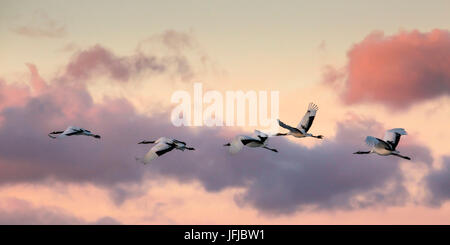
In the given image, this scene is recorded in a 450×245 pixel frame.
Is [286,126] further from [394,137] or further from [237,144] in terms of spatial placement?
[394,137]

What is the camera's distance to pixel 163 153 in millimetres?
68562

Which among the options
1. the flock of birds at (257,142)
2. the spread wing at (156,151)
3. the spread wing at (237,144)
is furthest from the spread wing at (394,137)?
the spread wing at (156,151)

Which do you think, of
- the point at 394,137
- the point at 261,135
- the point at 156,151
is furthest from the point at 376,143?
the point at 156,151

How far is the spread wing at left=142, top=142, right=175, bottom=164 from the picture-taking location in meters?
66.6

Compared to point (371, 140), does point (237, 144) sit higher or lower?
higher

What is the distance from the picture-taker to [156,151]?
223 ft

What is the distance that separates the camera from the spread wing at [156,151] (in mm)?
66625

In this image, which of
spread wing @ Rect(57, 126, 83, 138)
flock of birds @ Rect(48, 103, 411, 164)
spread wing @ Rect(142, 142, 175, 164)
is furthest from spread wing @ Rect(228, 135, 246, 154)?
spread wing @ Rect(57, 126, 83, 138)

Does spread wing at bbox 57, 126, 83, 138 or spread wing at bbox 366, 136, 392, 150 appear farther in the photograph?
spread wing at bbox 57, 126, 83, 138

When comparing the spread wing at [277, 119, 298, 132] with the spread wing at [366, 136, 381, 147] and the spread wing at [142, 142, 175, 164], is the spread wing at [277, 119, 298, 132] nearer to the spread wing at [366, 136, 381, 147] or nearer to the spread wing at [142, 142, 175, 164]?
the spread wing at [366, 136, 381, 147]
